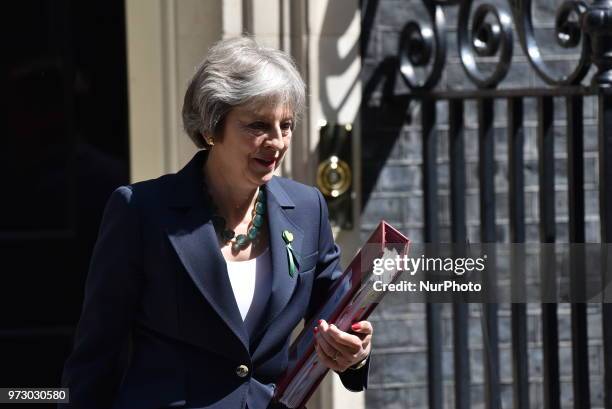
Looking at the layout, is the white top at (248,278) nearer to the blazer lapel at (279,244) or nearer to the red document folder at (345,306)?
the blazer lapel at (279,244)

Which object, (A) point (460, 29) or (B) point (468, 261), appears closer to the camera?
(B) point (468, 261)

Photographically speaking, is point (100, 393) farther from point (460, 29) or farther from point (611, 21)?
point (460, 29)

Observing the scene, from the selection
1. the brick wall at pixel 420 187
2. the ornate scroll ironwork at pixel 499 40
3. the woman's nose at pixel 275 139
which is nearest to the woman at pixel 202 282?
the woman's nose at pixel 275 139

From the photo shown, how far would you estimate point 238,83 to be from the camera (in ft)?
8.72

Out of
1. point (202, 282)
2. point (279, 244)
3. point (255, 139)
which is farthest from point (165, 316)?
point (255, 139)

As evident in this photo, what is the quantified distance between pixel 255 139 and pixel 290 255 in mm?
302

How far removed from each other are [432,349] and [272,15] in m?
1.31

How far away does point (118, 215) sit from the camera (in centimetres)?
268

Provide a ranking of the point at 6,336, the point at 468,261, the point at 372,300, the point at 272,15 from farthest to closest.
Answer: the point at 6,336
the point at 272,15
the point at 468,261
the point at 372,300

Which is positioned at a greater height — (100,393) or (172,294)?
(172,294)

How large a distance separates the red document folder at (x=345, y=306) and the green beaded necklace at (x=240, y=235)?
226 millimetres

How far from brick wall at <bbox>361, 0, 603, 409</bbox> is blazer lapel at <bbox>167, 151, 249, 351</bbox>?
5.65 ft

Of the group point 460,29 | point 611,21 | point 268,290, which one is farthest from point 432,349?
point 268,290

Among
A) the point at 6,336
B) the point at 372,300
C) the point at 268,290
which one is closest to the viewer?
the point at 372,300
